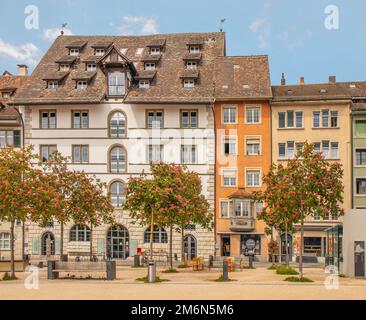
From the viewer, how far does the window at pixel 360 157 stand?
64438 mm

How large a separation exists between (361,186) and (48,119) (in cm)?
2763

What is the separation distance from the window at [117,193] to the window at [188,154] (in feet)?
18.9

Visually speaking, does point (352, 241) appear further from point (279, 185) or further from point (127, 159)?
point (127, 159)

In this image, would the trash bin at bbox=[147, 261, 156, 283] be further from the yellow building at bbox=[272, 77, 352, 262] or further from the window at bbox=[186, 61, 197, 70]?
the window at bbox=[186, 61, 197, 70]

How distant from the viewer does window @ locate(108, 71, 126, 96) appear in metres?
66.6

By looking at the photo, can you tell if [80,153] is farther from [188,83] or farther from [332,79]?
[332,79]

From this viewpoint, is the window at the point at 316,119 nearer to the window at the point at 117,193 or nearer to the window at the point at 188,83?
the window at the point at 188,83

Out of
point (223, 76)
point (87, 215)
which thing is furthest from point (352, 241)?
point (223, 76)

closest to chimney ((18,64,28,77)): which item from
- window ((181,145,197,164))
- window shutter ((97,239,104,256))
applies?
window ((181,145,197,164))

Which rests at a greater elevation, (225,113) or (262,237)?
(225,113)

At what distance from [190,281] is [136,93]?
3169 centimetres

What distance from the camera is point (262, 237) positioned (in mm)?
64500

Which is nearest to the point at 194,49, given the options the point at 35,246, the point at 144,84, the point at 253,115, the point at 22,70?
the point at 144,84

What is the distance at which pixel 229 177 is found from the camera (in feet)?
215
